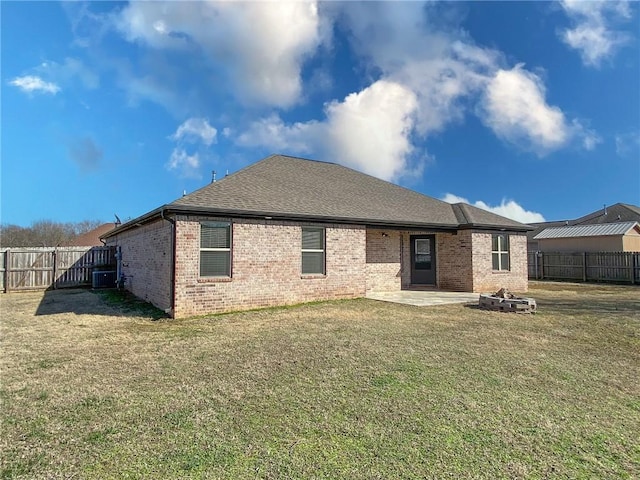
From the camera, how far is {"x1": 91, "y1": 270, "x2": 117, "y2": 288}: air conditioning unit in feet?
55.8

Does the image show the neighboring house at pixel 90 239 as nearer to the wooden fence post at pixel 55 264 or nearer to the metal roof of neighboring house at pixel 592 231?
the wooden fence post at pixel 55 264

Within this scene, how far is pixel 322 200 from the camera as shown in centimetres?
1240

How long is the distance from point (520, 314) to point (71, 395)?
32.1 ft

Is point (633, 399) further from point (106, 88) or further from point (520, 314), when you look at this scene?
point (106, 88)

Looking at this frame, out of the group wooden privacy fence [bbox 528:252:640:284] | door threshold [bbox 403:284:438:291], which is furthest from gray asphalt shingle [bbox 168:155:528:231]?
wooden privacy fence [bbox 528:252:640:284]

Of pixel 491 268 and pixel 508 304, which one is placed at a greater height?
pixel 491 268

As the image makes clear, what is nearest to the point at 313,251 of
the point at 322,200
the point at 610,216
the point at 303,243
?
the point at 303,243

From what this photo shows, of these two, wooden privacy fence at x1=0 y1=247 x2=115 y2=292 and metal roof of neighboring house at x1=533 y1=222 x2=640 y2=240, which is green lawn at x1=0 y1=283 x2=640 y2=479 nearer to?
wooden privacy fence at x1=0 y1=247 x2=115 y2=292

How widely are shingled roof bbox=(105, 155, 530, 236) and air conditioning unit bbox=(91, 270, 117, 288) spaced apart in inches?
303

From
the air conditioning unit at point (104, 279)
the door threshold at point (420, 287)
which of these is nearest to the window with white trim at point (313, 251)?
the door threshold at point (420, 287)

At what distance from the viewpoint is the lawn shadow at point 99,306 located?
9.76 meters

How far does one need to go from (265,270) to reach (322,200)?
3594 millimetres

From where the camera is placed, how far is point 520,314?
9.31 meters

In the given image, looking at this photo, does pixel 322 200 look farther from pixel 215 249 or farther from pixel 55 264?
pixel 55 264
